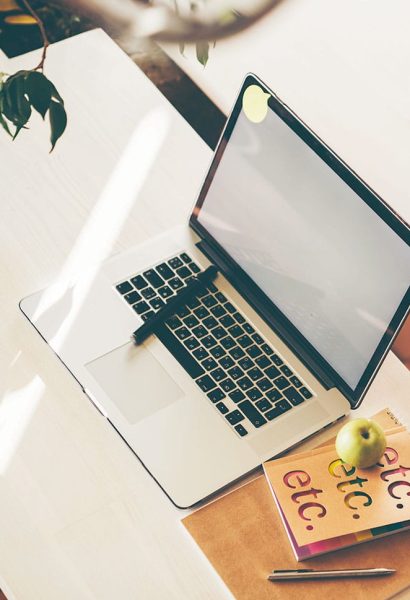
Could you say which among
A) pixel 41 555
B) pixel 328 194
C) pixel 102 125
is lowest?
pixel 41 555

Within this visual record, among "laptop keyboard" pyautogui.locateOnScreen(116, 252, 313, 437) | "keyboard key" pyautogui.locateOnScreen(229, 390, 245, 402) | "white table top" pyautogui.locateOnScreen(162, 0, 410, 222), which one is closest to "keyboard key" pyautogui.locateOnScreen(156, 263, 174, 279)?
"laptop keyboard" pyautogui.locateOnScreen(116, 252, 313, 437)

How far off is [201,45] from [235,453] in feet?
1.78

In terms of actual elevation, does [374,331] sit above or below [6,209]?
above

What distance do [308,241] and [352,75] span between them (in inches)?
44.9

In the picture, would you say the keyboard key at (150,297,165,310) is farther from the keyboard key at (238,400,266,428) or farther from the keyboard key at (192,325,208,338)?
the keyboard key at (238,400,266,428)

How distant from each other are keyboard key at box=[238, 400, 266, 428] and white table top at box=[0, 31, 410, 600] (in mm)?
142

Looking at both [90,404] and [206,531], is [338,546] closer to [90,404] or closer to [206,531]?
[206,531]

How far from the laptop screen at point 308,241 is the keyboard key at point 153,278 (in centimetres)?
11

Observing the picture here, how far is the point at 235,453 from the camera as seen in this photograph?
3.04ft

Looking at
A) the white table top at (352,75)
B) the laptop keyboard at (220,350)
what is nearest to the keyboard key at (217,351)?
the laptop keyboard at (220,350)

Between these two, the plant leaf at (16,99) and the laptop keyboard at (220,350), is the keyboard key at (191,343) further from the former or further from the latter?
the plant leaf at (16,99)

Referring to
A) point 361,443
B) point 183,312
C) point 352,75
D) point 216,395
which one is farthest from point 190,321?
point 352,75

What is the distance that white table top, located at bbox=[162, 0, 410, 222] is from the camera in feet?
6.23

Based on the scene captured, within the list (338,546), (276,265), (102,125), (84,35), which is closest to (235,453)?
(338,546)
